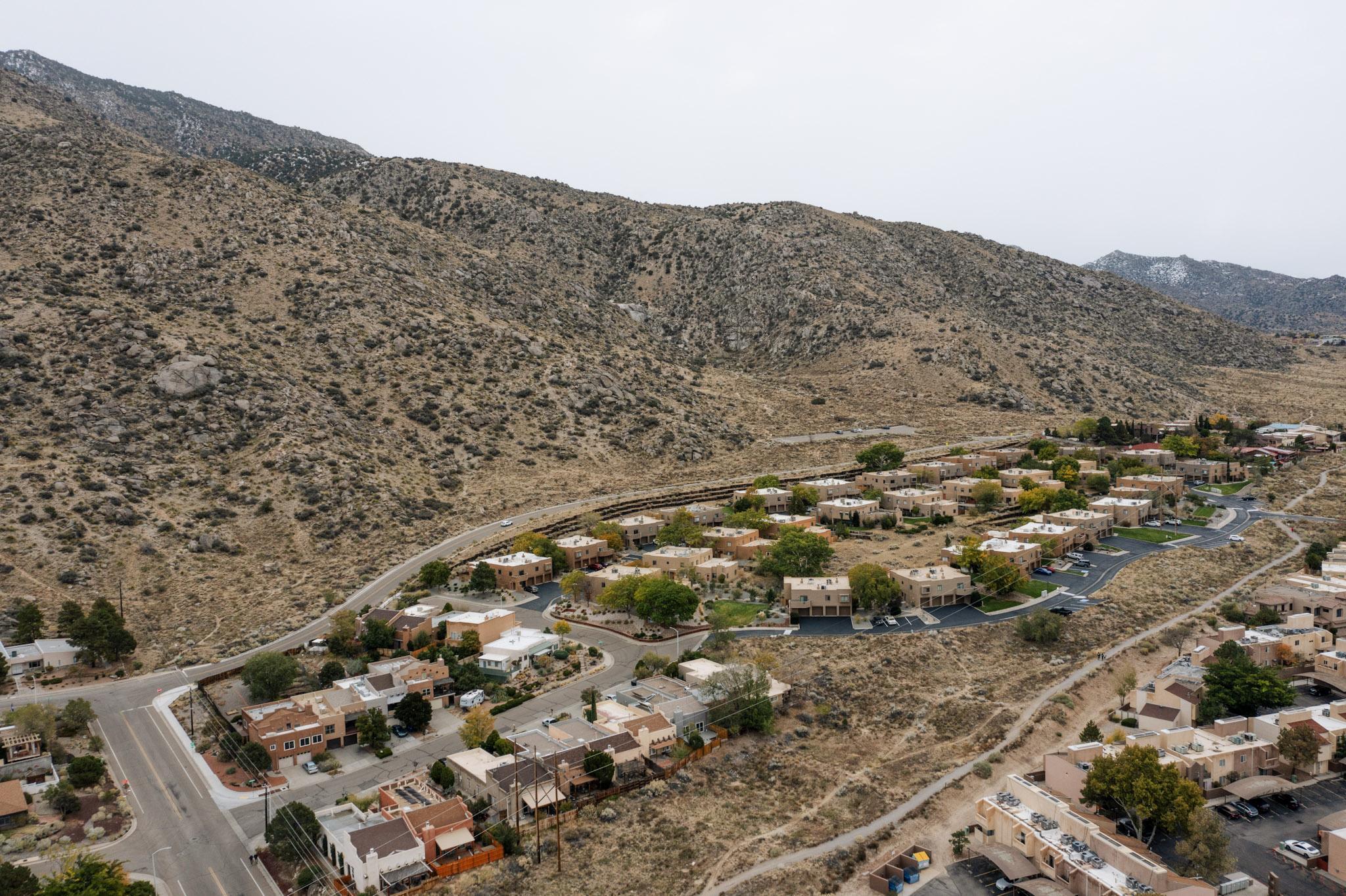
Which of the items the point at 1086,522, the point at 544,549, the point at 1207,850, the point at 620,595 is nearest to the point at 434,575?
the point at 544,549

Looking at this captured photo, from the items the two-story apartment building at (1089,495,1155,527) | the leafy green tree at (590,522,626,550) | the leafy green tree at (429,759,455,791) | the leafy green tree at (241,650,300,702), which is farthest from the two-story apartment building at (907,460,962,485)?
the leafy green tree at (429,759,455,791)

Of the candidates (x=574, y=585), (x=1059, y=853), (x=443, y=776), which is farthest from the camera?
(x=574, y=585)

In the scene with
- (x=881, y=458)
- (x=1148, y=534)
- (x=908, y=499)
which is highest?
(x=881, y=458)

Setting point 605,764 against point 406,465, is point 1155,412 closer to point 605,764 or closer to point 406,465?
point 406,465

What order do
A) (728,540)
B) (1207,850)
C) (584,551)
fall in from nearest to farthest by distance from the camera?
(1207,850), (584,551), (728,540)

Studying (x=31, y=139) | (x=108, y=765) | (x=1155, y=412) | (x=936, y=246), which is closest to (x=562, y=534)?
(x=108, y=765)

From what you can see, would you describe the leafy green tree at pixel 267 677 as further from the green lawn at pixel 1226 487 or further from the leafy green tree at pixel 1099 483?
the green lawn at pixel 1226 487

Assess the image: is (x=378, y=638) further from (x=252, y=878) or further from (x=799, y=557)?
(x=799, y=557)
